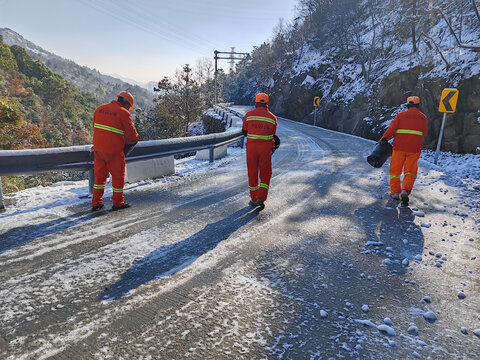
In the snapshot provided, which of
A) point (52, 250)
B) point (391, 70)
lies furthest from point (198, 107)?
point (52, 250)

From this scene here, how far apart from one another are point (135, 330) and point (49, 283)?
1.08m

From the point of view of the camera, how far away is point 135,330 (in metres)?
2.03

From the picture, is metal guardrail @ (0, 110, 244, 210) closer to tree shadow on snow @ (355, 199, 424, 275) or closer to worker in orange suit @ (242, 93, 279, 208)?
worker in orange suit @ (242, 93, 279, 208)

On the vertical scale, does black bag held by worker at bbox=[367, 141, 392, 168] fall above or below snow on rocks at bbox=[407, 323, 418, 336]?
above

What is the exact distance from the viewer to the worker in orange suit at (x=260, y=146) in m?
5.16

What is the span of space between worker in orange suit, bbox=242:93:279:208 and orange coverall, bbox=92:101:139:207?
1.96 meters

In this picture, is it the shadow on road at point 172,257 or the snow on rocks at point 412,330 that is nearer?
the snow on rocks at point 412,330

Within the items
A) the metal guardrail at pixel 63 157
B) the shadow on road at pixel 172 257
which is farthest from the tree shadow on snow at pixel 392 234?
the metal guardrail at pixel 63 157

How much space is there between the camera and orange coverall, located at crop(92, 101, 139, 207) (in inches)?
176

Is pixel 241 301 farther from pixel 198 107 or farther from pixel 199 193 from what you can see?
pixel 198 107

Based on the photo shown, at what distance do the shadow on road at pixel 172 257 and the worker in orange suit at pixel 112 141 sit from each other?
1.75m

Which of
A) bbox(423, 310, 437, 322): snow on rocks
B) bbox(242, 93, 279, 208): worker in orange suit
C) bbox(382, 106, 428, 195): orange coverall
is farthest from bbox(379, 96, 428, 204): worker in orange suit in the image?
bbox(423, 310, 437, 322): snow on rocks

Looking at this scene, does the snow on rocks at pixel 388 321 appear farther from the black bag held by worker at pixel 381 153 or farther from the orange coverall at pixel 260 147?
the black bag held by worker at pixel 381 153

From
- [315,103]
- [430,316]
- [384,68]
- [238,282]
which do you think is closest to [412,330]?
[430,316]
